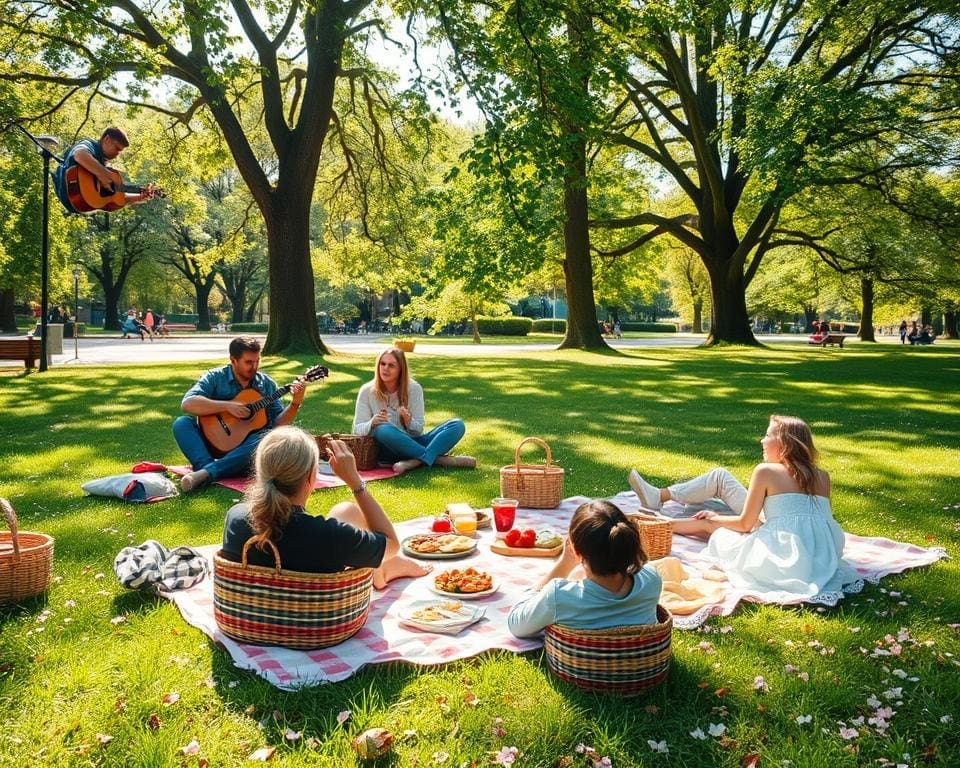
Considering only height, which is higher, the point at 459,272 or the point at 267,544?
the point at 459,272

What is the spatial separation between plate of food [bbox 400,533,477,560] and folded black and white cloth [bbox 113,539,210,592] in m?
1.33

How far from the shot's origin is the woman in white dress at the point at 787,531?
4.48 m

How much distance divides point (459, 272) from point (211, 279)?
3871 centimetres

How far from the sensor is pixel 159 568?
14.6 ft

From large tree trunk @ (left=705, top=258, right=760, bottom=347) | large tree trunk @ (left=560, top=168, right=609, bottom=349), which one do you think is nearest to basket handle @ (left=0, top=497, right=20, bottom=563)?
large tree trunk @ (left=560, top=168, right=609, bottom=349)

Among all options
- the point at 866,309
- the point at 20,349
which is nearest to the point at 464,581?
the point at 20,349

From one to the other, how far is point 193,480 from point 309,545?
3.79 metres

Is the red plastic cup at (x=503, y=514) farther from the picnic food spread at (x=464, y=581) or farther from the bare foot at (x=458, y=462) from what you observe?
the bare foot at (x=458, y=462)

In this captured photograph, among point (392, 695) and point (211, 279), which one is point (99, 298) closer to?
point (211, 279)

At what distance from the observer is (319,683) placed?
337 cm

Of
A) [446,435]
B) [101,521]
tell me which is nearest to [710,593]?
[446,435]

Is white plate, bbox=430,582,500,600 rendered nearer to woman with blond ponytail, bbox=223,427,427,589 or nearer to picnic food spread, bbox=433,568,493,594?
picnic food spread, bbox=433,568,493,594

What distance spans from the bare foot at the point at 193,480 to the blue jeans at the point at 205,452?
109mm

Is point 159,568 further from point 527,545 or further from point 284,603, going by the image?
point 527,545
